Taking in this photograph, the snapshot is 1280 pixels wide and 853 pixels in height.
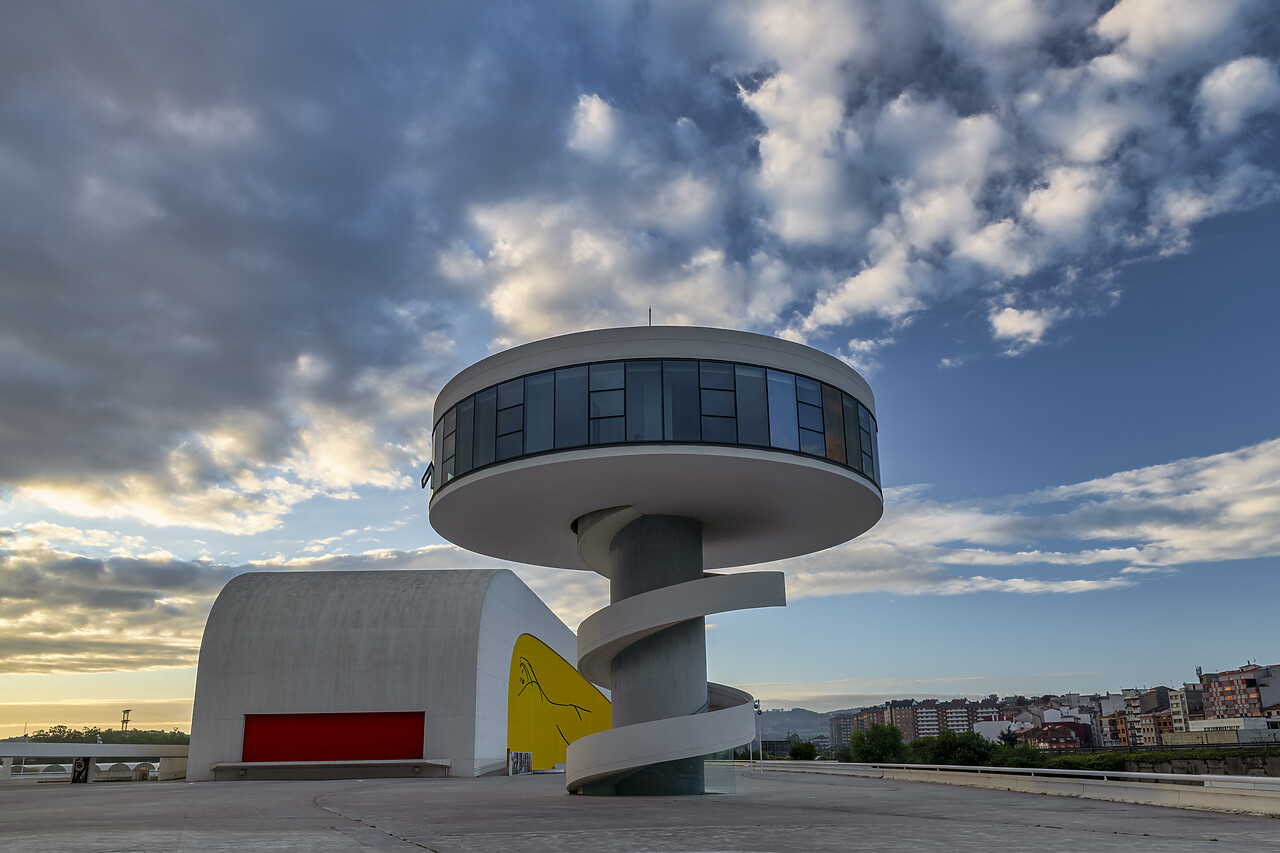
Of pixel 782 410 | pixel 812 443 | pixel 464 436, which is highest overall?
pixel 782 410

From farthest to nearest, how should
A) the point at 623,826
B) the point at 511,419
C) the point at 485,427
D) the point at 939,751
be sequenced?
the point at 939,751 < the point at 485,427 < the point at 511,419 < the point at 623,826

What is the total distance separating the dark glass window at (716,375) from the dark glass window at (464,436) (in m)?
6.67

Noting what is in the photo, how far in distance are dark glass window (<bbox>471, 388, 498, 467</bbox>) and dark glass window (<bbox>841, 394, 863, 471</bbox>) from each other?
9.81 meters

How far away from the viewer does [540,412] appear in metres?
23.2

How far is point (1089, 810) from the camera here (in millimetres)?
17422

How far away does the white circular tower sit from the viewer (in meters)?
22.5

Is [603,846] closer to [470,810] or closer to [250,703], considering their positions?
[470,810]

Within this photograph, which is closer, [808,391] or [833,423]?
[808,391]

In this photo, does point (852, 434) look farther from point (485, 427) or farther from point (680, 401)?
point (485, 427)

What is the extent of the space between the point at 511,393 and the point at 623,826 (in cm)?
1305

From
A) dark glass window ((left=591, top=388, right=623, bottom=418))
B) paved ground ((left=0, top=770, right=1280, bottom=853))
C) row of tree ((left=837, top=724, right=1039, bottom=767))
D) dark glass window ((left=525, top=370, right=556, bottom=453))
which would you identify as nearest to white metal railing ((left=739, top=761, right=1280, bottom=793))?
paved ground ((left=0, top=770, right=1280, bottom=853))

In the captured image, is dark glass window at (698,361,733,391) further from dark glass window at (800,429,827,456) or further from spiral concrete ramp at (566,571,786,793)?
spiral concrete ramp at (566,571,786,793)

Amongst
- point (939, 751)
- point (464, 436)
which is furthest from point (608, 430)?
point (939, 751)

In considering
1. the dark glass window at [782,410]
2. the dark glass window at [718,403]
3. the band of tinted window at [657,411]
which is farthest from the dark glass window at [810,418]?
the dark glass window at [718,403]
